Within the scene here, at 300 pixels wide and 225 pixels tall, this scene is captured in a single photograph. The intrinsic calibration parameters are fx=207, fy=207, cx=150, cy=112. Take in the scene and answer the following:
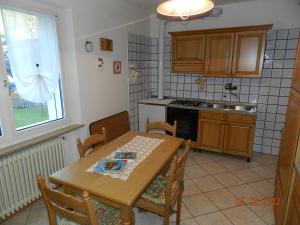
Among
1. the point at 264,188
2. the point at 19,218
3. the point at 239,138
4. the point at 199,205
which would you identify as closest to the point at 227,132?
the point at 239,138

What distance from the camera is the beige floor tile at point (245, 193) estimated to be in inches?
93.1

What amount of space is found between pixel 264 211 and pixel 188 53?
2469mm

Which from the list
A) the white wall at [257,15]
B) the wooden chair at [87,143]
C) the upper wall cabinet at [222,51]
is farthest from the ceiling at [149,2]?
the wooden chair at [87,143]

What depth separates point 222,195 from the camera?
2.42 meters

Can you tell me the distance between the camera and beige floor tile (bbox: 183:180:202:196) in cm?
248

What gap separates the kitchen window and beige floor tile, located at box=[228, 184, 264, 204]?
2.31 m

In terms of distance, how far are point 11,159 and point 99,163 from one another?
90cm

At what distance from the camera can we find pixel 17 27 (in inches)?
75.9

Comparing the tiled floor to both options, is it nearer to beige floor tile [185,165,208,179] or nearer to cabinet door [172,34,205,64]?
beige floor tile [185,165,208,179]

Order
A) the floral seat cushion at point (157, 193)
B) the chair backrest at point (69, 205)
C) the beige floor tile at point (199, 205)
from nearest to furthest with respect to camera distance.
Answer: the chair backrest at point (69, 205), the floral seat cushion at point (157, 193), the beige floor tile at point (199, 205)

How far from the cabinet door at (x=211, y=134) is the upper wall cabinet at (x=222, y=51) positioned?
778 mm

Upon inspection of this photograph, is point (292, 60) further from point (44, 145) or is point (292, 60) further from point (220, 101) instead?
point (44, 145)

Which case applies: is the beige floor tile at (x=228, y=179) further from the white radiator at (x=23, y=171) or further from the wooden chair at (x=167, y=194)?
the white radiator at (x=23, y=171)

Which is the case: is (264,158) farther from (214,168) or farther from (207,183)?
(207,183)
